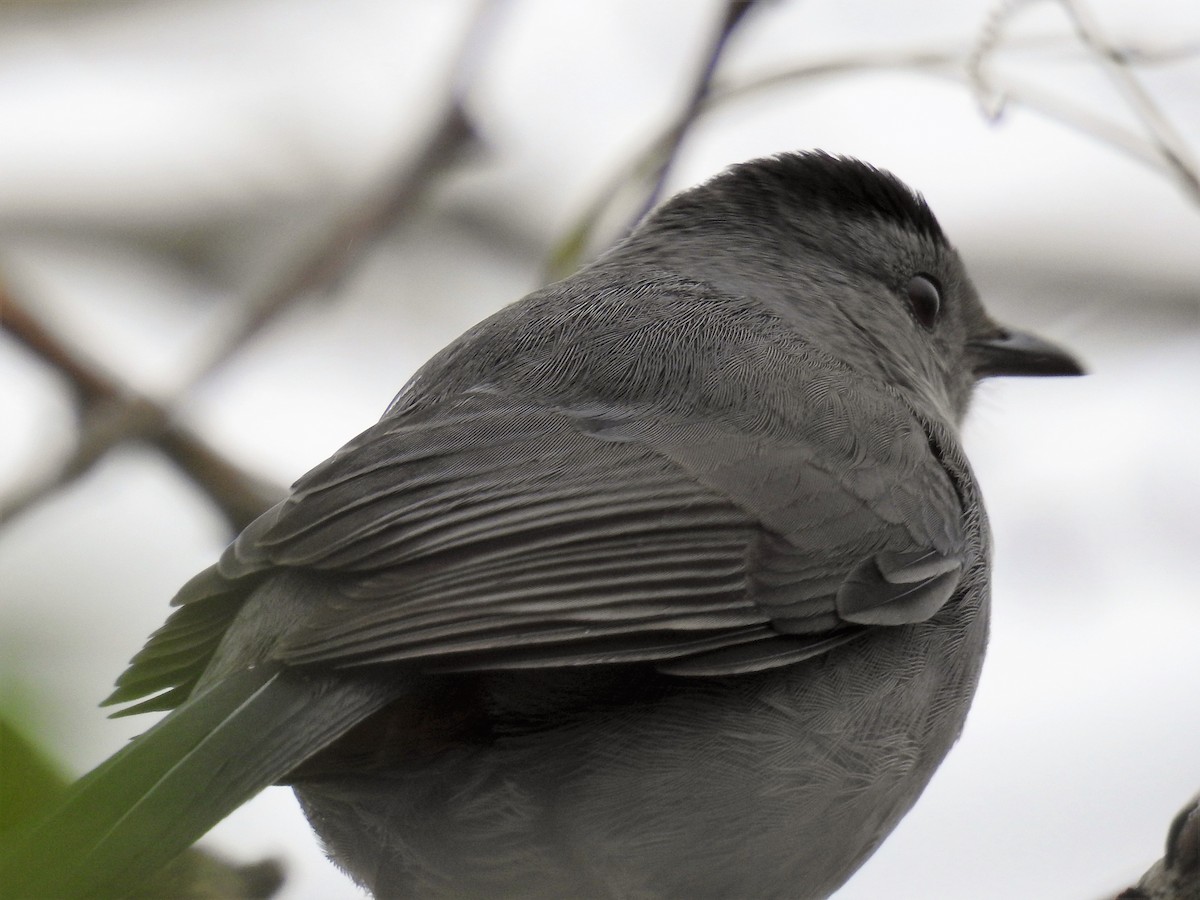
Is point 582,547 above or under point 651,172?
under

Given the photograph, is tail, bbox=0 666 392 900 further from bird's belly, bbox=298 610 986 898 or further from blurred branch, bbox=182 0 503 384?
blurred branch, bbox=182 0 503 384

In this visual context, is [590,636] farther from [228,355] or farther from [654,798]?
[228,355]

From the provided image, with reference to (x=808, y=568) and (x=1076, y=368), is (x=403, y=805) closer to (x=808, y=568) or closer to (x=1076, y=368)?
(x=808, y=568)

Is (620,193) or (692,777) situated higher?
(620,193)

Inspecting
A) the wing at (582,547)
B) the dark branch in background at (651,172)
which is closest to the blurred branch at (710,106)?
the dark branch in background at (651,172)

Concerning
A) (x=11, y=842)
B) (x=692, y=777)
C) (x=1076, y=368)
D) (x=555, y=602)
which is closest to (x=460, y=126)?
(x=555, y=602)

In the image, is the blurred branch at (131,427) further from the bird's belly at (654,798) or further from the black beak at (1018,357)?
the black beak at (1018,357)

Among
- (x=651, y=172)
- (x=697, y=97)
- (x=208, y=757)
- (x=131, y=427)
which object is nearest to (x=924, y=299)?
(x=651, y=172)
